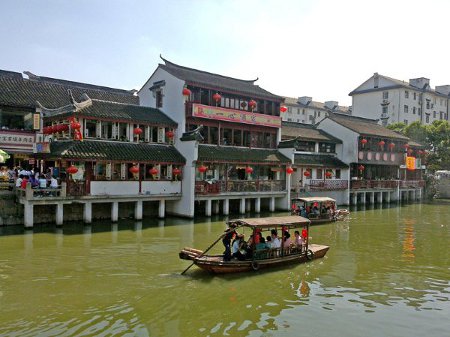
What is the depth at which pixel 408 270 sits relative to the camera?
18.0m

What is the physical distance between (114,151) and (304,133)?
21.9 metres

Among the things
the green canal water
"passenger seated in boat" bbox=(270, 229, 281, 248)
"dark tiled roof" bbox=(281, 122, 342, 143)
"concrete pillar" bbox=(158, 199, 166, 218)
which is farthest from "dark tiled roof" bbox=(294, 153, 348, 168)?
"passenger seated in boat" bbox=(270, 229, 281, 248)

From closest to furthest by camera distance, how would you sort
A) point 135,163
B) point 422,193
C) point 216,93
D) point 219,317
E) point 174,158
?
point 219,317, point 135,163, point 174,158, point 216,93, point 422,193

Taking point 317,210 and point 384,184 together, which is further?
point 384,184

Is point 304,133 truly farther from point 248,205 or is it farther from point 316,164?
point 248,205

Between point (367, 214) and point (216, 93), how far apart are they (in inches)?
665

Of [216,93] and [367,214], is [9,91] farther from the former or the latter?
[367,214]

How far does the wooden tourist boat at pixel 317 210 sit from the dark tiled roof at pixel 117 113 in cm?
1071

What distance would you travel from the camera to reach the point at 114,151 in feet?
89.9

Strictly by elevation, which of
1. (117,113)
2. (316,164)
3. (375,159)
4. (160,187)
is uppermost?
(117,113)

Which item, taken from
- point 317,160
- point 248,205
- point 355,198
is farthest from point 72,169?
point 355,198

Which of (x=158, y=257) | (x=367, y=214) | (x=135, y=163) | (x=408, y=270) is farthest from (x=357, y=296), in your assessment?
→ (x=367, y=214)

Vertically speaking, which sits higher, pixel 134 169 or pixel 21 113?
pixel 21 113

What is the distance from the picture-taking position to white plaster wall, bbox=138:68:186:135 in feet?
104
